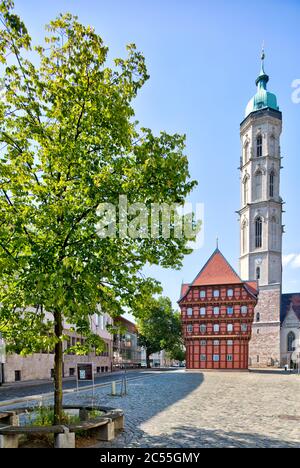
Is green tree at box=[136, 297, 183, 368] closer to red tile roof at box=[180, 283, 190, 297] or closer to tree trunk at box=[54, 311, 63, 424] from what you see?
red tile roof at box=[180, 283, 190, 297]

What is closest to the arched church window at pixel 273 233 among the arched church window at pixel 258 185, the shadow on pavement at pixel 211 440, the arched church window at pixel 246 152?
the arched church window at pixel 258 185

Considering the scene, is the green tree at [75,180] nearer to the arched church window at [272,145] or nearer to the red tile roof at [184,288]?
the red tile roof at [184,288]

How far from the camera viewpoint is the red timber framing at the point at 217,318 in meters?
54.6

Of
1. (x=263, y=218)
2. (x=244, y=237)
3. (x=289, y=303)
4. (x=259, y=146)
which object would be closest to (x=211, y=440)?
(x=263, y=218)

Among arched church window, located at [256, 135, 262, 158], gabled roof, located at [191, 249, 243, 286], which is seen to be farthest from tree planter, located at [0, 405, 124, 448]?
arched church window, located at [256, 135, 262, 158]

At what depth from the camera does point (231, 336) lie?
55.0 metres

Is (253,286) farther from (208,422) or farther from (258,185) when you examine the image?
(208,422)

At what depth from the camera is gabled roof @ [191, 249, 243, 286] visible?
57.4m

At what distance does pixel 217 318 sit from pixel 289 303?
101 ft

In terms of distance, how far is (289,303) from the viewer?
268 feet

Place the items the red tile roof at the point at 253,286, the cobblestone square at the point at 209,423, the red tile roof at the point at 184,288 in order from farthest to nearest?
1. the red tile roof at the point at 184,288
2. the red tile roof at the point at 253,286
3. the cobblestone square at the point at 209,423

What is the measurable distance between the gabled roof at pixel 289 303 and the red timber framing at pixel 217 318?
2569 cm
